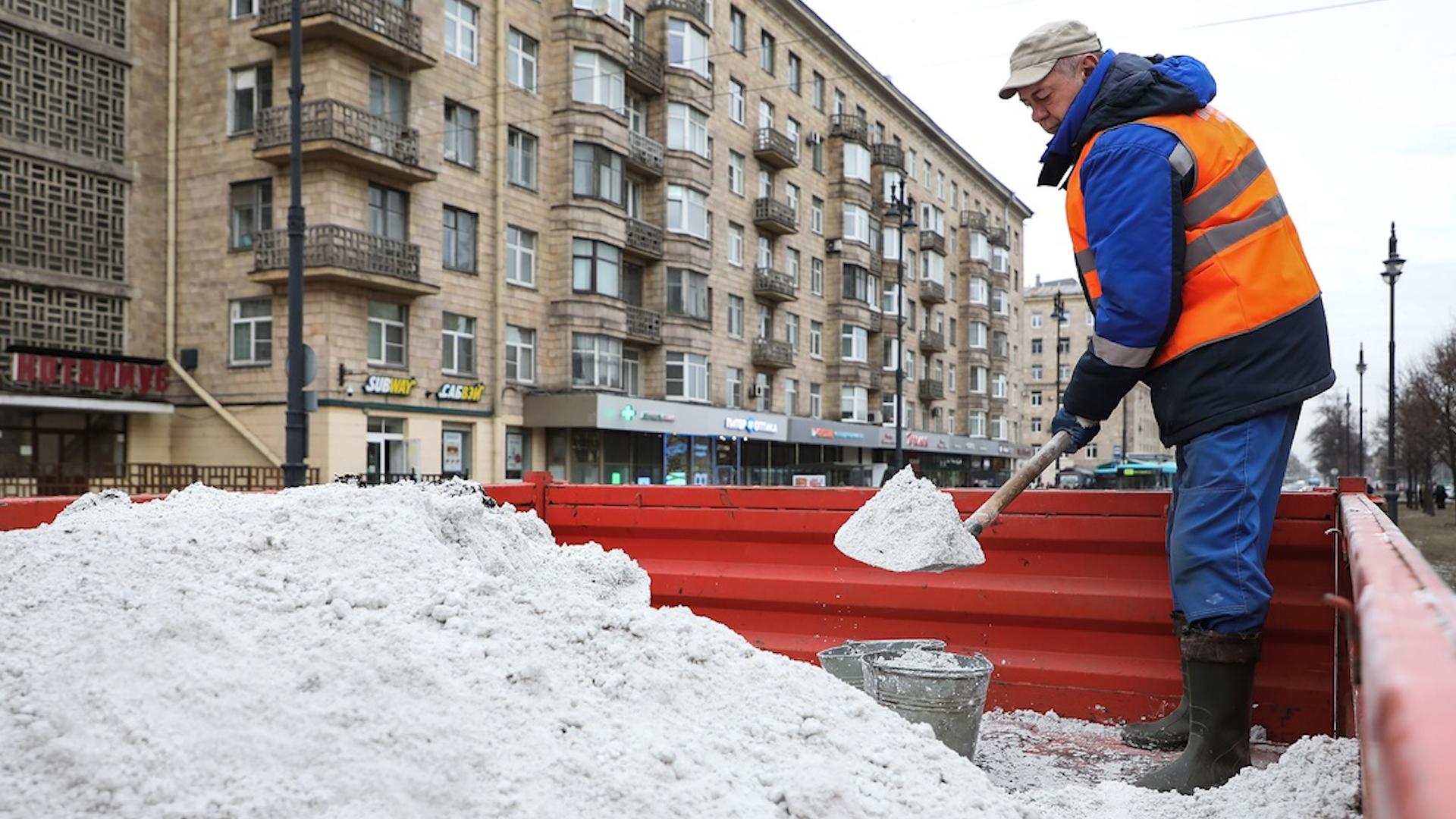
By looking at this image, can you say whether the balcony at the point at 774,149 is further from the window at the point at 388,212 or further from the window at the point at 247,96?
the window at the point at 247,96

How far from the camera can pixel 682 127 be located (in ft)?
114

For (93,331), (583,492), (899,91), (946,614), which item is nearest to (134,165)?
(93,331)

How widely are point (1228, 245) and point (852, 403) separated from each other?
4381 cm

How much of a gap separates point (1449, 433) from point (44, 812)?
131 feet

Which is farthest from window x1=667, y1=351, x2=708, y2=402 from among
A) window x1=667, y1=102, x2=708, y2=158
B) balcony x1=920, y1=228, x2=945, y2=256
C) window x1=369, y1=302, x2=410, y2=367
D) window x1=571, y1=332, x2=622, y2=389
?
balcony x1=920, y1=228, x2=945, y2=256

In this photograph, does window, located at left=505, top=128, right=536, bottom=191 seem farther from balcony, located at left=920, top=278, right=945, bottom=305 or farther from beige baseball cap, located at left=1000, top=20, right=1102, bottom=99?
balcony, located at left=920, top=278, right=945, bottom=305

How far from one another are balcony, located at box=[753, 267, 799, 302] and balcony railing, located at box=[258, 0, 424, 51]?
1714 centimetres

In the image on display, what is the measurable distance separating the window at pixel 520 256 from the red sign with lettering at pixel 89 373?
346 inches

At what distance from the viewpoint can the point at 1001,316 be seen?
220ft

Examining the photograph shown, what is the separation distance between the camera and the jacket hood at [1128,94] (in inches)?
132

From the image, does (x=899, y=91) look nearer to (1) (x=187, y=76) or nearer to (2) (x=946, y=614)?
(1) (x=187, y=76)

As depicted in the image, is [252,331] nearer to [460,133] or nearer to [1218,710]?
[460,133]

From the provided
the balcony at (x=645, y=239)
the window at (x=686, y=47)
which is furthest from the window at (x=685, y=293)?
the window at (x=686, y=47)

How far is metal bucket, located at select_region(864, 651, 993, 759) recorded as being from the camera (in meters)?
3.36
